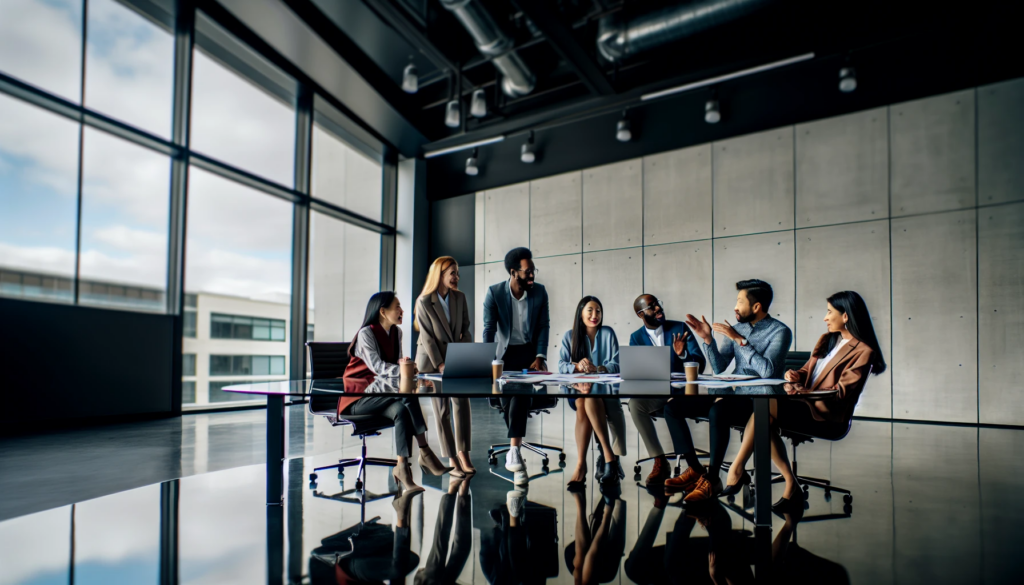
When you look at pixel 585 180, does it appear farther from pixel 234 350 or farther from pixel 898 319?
pixel 234 350

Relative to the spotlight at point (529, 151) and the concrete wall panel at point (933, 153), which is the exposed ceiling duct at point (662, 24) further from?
the concrete wall panel at point (933, 153)

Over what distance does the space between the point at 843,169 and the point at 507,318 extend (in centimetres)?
478

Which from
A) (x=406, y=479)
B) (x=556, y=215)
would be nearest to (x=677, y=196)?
(x=556, y=215)

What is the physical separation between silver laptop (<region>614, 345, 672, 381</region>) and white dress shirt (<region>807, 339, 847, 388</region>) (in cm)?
72

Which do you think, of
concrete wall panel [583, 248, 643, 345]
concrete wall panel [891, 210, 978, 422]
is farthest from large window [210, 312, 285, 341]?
concrete wall panel [891, 210, 978, 422]

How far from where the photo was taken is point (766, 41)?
623 centimetres

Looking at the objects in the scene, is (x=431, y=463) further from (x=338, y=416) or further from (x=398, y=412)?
(x=338, y=416)

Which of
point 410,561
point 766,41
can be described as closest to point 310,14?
point 766,41

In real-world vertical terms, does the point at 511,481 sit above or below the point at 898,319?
Result: below

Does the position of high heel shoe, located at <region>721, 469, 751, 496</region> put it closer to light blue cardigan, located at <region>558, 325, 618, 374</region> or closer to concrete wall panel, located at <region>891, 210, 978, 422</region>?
light blue cardigan, located at <region>558, 325, 618, 374</region>

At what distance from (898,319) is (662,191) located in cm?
302

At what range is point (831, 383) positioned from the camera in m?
2.50

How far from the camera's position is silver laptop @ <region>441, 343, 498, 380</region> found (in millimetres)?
2713

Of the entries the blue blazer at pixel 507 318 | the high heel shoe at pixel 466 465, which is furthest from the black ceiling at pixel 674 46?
the high heel shoe at pixel 466 465
